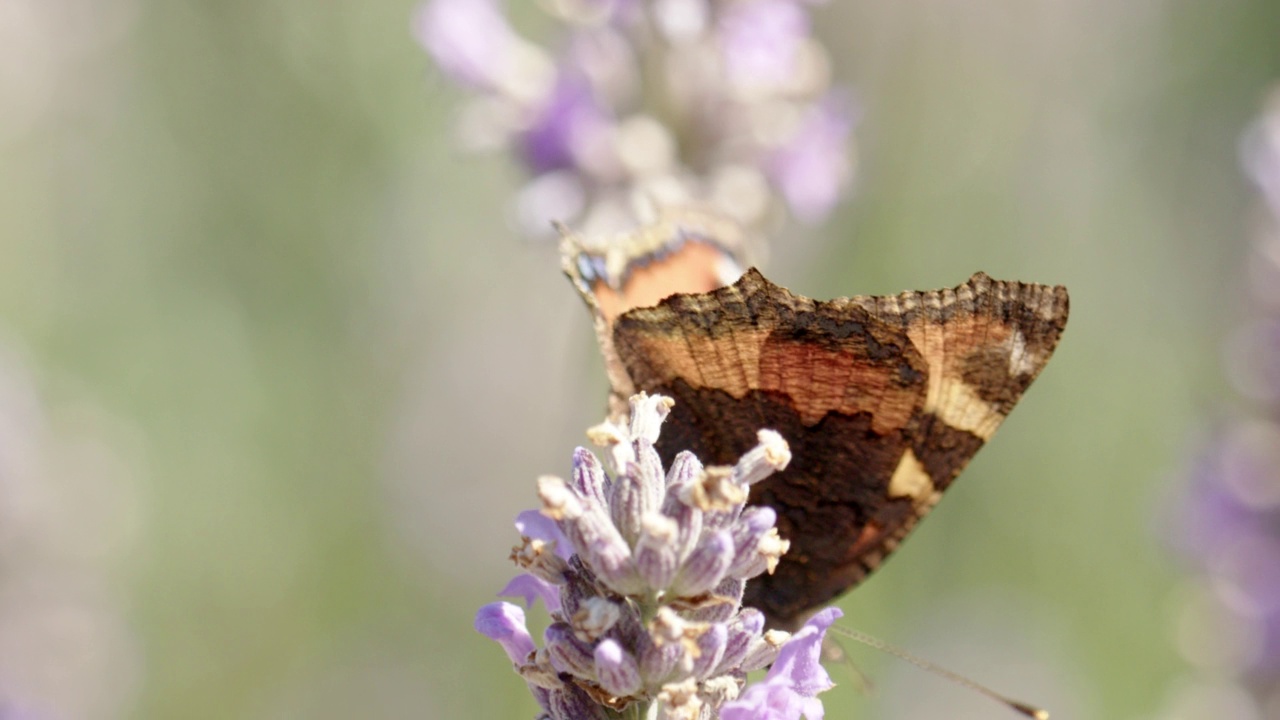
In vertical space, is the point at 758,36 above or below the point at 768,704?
above

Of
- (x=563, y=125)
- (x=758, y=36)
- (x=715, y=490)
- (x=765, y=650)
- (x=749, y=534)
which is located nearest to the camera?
(x=715, y=490)

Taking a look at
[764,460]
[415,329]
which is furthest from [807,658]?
[415,329]

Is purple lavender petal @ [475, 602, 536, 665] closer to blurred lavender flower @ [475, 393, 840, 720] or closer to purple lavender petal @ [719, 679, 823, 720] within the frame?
blurred lavender flower @ [475, 393, 840, 720]

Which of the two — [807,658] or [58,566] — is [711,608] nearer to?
[807,658]

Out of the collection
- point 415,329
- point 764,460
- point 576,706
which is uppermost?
point 415,329

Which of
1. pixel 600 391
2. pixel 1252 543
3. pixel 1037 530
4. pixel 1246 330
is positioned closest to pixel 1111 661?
pixel 1037 530

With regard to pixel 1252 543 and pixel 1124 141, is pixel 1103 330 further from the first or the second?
pixel 1252 543

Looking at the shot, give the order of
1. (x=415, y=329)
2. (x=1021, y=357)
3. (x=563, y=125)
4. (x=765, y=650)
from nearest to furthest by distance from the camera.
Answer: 1. (x=765, y=650)
2. (x=1021, y=357)
3. (x=563, y=125)
4. (x=415, y=329)
